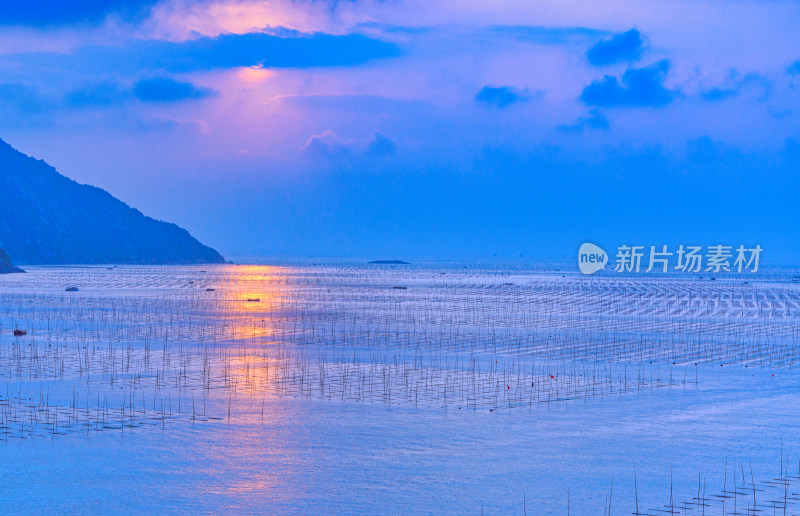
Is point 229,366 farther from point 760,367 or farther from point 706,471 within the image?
point 760,367

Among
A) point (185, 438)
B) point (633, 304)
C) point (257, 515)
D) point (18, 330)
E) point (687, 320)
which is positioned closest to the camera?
point (257, 515)

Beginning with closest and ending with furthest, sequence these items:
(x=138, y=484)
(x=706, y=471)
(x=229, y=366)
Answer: (x=138, y=484)
(x=706, y=471)
(x=229, y=366)

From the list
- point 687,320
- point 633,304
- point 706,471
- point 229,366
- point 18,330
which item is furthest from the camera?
point 633,304

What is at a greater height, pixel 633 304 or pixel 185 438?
pixel 633 304

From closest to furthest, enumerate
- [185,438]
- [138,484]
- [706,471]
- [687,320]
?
[138,484]
[706,471]
[185,438]
[687,320]

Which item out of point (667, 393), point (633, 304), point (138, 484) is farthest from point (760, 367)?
point (633, 304)

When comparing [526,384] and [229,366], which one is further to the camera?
[229,366]

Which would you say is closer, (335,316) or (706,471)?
(706,471)

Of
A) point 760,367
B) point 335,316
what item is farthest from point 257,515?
point 335,316

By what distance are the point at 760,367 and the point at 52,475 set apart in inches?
1034

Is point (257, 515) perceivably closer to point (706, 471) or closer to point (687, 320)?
point (706, 471)

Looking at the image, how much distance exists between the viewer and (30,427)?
2070 centimetres

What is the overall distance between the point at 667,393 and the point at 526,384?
4.43 meters

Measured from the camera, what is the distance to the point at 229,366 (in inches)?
1222
